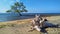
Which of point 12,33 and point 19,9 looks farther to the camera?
point 19,9

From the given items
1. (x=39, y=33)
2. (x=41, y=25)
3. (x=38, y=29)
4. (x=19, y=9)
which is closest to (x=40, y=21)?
(x=41, y=25)

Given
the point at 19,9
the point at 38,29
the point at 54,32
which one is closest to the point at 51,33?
the point at 54,32

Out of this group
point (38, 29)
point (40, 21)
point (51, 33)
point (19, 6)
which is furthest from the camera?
point (19, 6)

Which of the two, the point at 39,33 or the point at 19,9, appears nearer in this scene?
the point at 39,33

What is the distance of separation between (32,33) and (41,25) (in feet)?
4.75

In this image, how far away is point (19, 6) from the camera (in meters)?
44.5

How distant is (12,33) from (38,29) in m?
1.82

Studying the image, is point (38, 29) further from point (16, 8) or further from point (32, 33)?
point (16, 8)

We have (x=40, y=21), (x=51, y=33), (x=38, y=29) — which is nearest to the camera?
(x=51, y=33)

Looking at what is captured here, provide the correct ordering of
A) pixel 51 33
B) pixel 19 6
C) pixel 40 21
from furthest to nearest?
pixel 19 6 → pixel 40 21 → pixel 51 33

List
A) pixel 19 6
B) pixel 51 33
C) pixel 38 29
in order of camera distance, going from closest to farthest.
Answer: pixel 51 33
pixel 38 29
pixel 19 6

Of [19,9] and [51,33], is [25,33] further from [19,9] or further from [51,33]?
[19,9]

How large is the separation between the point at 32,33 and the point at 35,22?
1.52 metres

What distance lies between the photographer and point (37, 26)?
9.02 meters
